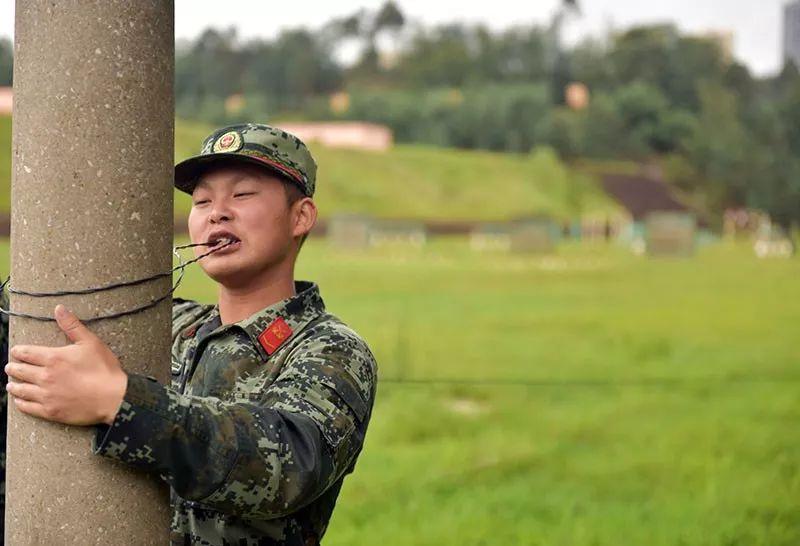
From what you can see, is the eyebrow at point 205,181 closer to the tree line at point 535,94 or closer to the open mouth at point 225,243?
the open mouth at point 225,243

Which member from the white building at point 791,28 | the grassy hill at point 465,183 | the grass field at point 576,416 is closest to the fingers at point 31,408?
the grass field at point 576,416

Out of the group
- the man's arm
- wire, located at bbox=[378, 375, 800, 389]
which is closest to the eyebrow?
the man's arm

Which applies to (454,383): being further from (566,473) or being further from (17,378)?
(17,378)

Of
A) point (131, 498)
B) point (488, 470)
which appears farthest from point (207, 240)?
point (488, 470)

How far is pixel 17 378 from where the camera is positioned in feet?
4.55

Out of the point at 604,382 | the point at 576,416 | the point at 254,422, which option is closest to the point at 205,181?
the point at 254,422

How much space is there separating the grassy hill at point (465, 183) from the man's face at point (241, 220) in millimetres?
23537

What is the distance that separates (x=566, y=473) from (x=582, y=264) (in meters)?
15.3

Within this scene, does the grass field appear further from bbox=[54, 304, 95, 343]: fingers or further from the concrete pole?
bbox=[54, 304, 95, 343]: fingers

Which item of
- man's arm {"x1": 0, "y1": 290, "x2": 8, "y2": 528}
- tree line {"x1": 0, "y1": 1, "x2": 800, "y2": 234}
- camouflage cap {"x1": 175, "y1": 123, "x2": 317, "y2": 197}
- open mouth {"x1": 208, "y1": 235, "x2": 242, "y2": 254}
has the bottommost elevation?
man's arm {"x1": 0, "y1": 290, "x2": 8, "y2": 528}

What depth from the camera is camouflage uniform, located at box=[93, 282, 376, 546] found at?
1.37 metres

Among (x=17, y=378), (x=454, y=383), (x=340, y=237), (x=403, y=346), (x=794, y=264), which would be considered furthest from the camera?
(x=340, y=237)

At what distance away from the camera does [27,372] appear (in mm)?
1365

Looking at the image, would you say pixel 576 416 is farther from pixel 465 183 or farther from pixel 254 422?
pixel 465 183
